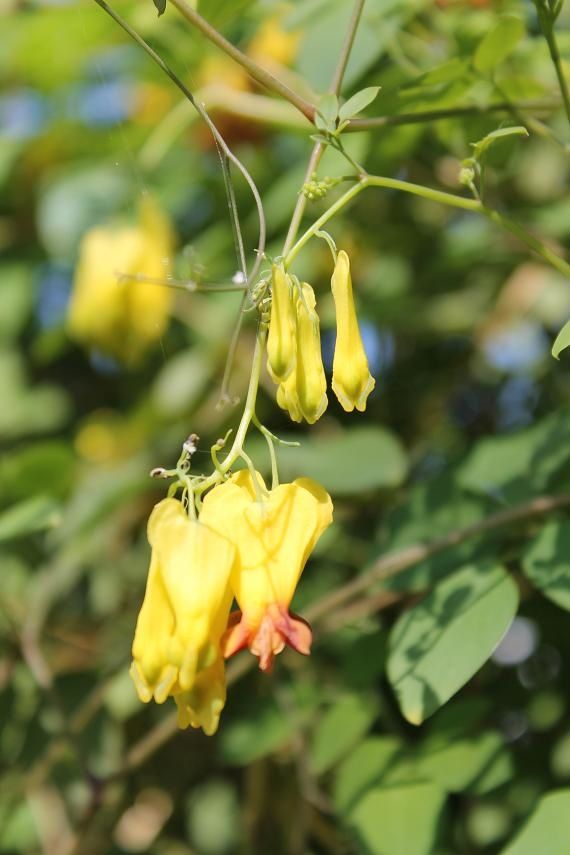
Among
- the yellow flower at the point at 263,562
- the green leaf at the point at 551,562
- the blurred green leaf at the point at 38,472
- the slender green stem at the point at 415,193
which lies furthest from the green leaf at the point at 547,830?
the blurred green leaf at the point at 38,472

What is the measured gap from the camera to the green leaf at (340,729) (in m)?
0.96

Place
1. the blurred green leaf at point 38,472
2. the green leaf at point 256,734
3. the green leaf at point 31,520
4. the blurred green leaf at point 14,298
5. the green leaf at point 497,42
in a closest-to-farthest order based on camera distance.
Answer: the green leaf at point 497,42 < the green leaf at point 31,520 < the green leaf at point 256,734 < the blurred green leaf at point 38,472 < the blurred green leaf at point 14,298

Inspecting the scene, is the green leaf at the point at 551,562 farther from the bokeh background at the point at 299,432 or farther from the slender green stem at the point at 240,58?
the slender green stem at the point at 240,58

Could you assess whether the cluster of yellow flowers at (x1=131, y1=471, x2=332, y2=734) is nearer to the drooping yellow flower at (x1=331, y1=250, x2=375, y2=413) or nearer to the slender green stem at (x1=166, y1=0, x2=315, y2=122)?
the drooping yellow flower at (x1=331, y1=250, x2=375, y2=413)

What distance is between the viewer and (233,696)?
1271 mm

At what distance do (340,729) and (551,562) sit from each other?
31 centimetres

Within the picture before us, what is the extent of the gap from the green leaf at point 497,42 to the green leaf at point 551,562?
0.32m

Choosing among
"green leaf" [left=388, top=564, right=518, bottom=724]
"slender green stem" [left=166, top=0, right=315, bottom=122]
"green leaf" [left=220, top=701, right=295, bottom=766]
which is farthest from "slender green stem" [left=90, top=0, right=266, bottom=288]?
"green leaf" [left=220, top=701, right=295, bottom=766]

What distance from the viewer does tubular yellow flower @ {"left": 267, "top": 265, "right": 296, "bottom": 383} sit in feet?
1.93

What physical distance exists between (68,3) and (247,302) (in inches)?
33.3

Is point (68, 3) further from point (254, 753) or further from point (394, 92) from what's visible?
point (254, 753)

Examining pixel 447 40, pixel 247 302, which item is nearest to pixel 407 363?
pixel 447 40

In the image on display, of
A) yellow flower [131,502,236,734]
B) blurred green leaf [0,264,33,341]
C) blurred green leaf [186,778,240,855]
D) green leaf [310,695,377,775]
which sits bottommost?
blurred green leaf [186,778,240,855]

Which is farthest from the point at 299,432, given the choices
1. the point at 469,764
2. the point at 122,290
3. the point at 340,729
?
the point at 469,764
